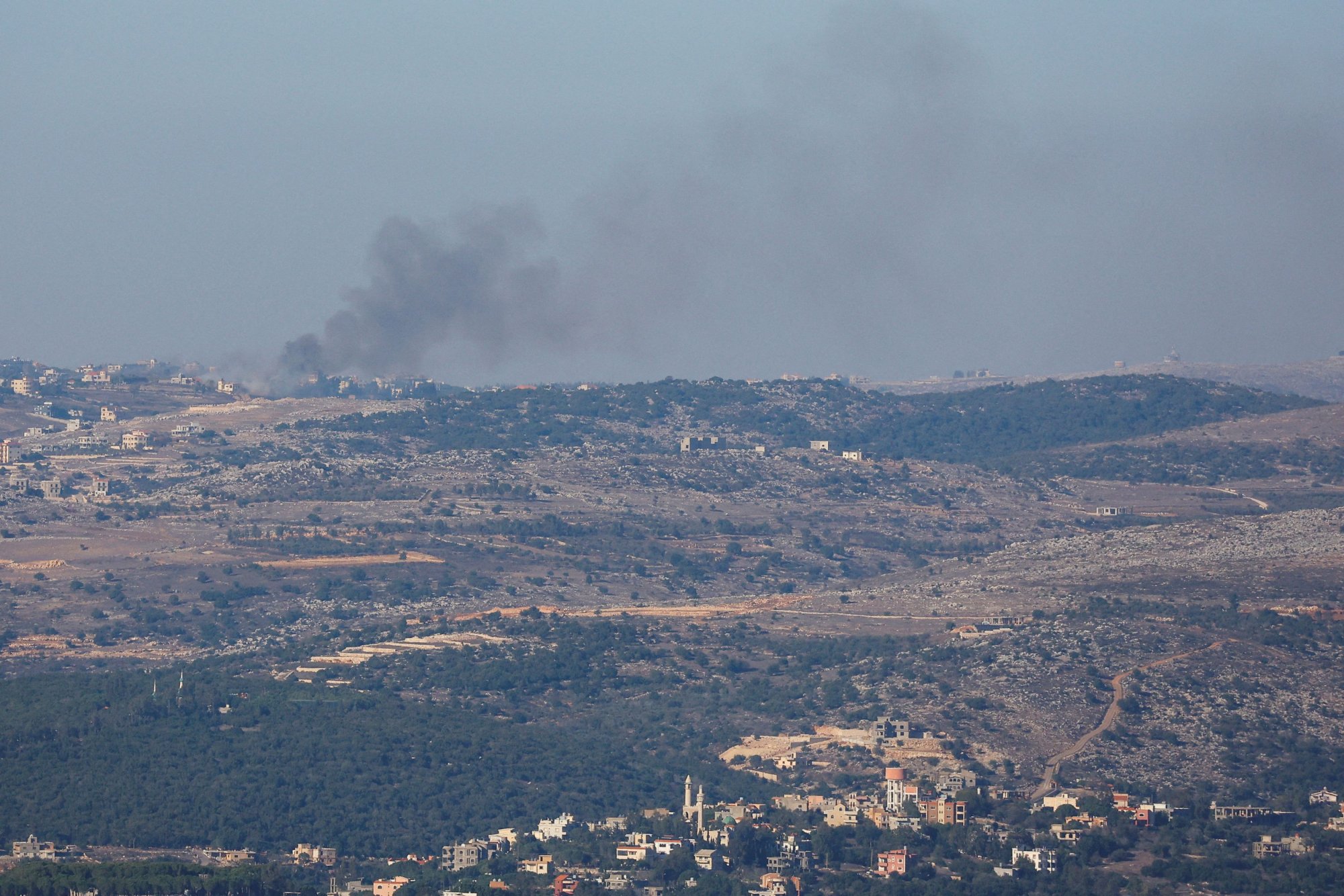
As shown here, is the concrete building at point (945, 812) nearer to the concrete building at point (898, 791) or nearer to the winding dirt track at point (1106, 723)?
the concrete building at point (898, 791)

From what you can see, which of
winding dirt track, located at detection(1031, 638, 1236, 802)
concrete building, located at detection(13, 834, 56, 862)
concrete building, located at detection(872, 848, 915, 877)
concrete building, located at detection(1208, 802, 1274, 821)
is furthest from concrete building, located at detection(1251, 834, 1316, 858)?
concrete building, located at detection(13, 834, 56, 862)

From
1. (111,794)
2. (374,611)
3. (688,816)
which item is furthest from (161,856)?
(374,611)

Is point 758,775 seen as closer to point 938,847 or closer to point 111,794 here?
point 938,847

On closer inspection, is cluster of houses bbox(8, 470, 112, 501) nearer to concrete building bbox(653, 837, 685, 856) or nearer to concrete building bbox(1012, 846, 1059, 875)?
concrete building bbox(653, 837, 685, 856)

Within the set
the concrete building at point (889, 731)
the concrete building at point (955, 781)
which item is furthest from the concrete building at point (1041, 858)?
the concrete building at point (889, 731)

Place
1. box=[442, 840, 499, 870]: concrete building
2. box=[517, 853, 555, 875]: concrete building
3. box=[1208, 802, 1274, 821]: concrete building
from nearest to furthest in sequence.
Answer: box=[517, 853, 555, 875]: concrete building < box=[442, 840, 499, 870]: concrete building < box=[1208, 802, 1274, 821]: concrete building

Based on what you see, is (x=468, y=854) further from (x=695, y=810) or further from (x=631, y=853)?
(x=695, y=810)

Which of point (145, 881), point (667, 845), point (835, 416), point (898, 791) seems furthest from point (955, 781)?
point (835, 416)
